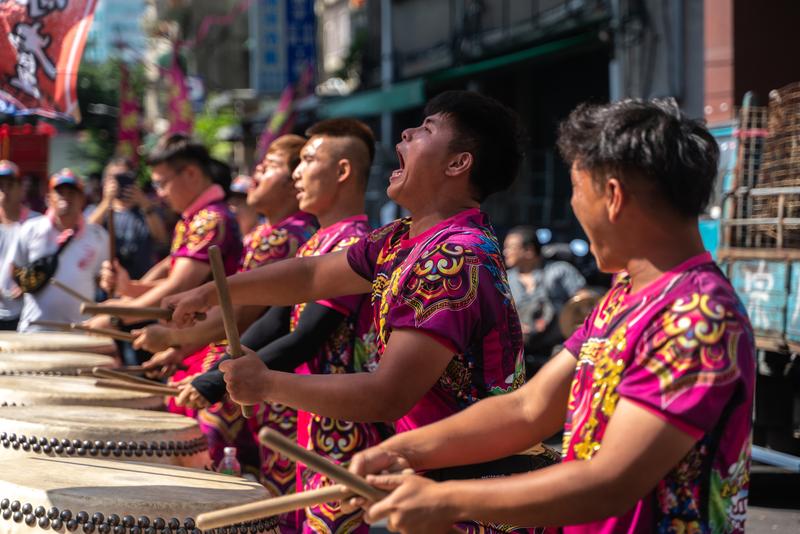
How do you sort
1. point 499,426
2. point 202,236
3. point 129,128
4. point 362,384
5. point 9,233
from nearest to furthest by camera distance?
point 499,426 → point 362,384 → point 202,236 → point 9,233 → point 129,128

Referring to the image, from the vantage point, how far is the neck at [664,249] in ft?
7.10

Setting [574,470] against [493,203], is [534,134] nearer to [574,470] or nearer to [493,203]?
[493,203]

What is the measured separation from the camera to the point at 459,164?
127 inches

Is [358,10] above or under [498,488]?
above

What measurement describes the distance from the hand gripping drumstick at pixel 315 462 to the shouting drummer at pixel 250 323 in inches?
107

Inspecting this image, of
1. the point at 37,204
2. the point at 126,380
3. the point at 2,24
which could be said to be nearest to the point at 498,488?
the point at 126,380

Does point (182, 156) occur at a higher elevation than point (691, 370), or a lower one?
higher

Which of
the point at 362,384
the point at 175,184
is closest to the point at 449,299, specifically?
the point at 362,384

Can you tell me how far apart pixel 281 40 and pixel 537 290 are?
1304 cm

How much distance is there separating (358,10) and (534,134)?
26.2 feet

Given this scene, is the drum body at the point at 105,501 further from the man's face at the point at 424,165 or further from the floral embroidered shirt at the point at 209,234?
the floral embroidered shirt at the point at 209,234

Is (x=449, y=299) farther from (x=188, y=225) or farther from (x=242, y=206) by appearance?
(x=242, y=206)

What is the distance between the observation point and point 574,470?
6.69 ft

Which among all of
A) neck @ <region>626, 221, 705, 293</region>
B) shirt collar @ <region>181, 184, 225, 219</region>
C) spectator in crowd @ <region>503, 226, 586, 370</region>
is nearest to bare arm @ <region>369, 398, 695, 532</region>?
neck @ <region>626, 221, 705, 293</region>
